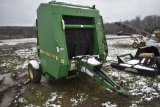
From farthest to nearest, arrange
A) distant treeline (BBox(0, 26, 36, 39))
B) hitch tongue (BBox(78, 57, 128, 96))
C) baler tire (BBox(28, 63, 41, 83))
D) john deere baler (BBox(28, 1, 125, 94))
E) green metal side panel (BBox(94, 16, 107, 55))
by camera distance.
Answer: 1. distant treeline (BBox(0, 26, 36, 39))
2. baler tire (BBox(28, 63, 41, 83))
3. green metal side panel (BBox(94, 16, 107, 55))
4. john deere baler (BBox(28, 1, 125, 94))
5. hitch tongue (BBox(78, 57, 128, 96))

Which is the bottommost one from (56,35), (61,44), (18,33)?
(61,44)

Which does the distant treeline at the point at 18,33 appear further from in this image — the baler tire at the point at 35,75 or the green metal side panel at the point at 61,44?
the green metal side panel at the point at 61,44

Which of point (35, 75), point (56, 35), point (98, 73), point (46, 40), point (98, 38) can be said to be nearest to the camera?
point (98, 73)

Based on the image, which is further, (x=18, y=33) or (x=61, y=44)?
(x=18, y=33)

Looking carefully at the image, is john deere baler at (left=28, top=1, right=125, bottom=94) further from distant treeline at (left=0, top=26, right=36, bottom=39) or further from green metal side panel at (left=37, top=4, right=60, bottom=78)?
distant treeline at (left=0, top=26, right=36, bottom=39)

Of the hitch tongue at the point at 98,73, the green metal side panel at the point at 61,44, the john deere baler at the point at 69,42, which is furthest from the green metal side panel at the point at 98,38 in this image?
the green metal side panel at the point at 61,44

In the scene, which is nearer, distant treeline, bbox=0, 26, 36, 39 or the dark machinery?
the dark machinery

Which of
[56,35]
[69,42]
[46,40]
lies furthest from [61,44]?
[46,40]

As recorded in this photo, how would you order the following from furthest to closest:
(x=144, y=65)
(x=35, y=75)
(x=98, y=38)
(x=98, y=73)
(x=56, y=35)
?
1. (x=144, y=65)
2. (x=35, y=75)
3. (x=98, y=38)
4. (x=56, y=35)
5. (x=98, y=73)

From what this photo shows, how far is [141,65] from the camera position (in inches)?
267

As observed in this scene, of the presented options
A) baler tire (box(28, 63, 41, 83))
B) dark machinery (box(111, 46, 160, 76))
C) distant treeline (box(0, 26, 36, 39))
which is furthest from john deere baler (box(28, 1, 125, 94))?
distant treeline (box(0, 26, 36, 39))

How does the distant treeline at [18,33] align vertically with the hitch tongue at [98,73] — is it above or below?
above

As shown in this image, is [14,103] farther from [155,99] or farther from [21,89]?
[155,99]

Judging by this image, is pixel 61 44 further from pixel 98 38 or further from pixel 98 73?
pixel 98 38
